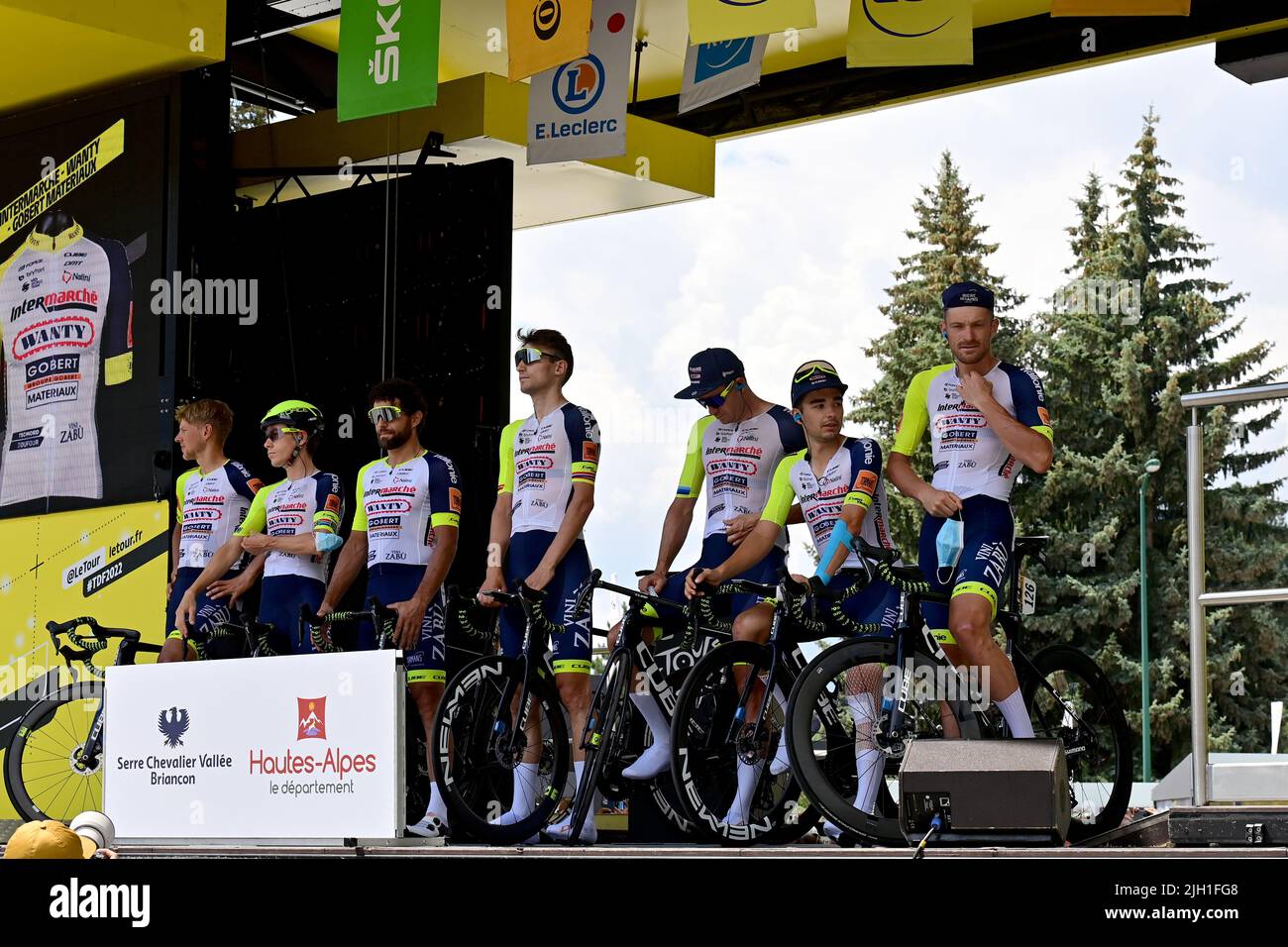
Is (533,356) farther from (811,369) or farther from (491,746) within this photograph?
(491,746)

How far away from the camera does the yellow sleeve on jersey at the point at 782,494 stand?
7.50m

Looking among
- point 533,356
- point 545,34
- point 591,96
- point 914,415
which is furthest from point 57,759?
point 914,415

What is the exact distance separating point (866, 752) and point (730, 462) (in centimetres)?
178

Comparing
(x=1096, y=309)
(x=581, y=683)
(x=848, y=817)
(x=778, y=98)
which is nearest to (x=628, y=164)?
(x=778, y=98)

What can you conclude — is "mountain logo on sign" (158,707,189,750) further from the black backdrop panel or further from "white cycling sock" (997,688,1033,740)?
the black backdrop panel

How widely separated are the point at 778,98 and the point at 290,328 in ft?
13.8

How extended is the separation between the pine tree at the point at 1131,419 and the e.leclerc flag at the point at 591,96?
27.0m

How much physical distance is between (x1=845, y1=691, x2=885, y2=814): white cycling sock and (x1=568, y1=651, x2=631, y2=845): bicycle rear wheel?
1.15 m

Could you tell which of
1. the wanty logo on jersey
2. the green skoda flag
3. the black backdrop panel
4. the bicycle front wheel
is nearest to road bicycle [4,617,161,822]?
the bicycle front wheel

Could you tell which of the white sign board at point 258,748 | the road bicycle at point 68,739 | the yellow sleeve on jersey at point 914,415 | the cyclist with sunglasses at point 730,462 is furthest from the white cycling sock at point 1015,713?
the road bicycle at point 68,739

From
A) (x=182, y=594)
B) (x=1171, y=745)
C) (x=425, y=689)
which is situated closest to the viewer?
(x=425, y=689)

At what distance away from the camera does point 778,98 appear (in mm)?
13008

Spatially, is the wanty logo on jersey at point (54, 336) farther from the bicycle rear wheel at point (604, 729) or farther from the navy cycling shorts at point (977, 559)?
the navy cycling shorts at point (977, 559)
